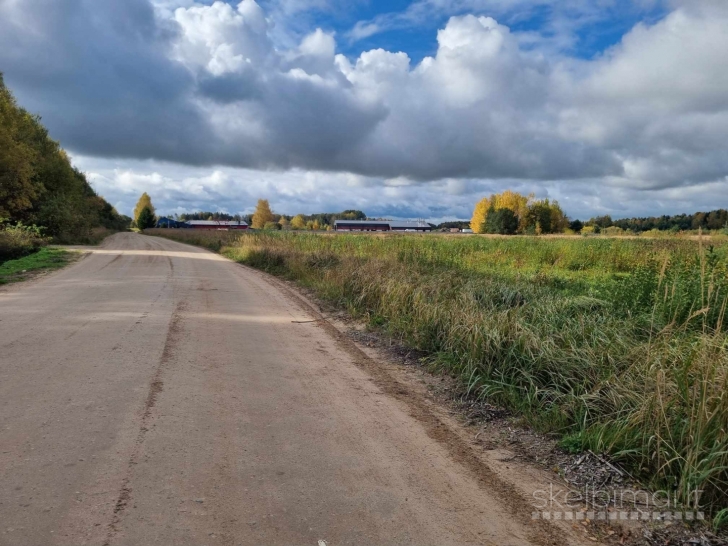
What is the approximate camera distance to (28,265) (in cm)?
1788

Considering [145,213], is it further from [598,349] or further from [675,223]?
[598,349]

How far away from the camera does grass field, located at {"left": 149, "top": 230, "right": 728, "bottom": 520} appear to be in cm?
387

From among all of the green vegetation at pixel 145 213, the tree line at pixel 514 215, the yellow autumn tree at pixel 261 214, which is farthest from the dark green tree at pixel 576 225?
the green vegetation at pixel 145 213

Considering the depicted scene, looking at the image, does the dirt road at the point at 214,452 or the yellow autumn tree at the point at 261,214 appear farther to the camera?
the yellow autumn tree at the point at 261,214

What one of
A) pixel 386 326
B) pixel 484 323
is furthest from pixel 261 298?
pixel 484 323

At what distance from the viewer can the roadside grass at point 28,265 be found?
581 inches

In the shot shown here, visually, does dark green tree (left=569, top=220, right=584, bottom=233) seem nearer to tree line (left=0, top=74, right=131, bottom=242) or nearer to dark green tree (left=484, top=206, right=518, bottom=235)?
dark green tree (left=484, top=206, right=518, bottom=235)

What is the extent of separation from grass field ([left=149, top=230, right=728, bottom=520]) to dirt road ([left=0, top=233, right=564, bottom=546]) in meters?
1.28

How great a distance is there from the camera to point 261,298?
12.3 meters

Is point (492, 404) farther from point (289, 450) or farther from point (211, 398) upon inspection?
point (211, 398)

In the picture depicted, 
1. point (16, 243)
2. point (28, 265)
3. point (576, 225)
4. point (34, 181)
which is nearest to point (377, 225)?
point (576, 225)

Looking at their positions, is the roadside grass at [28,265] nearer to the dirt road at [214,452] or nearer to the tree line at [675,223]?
the dirt road at [214,452]

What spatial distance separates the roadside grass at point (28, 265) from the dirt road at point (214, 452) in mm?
8837

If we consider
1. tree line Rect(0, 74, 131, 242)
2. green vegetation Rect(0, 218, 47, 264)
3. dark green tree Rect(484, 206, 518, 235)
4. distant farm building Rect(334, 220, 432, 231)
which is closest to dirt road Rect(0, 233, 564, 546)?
green vegetation Rect(0, 218, 47, 264)
